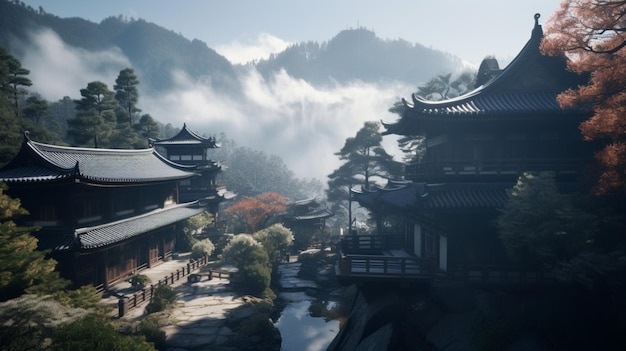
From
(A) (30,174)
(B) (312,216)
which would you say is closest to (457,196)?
(A) (30,174)

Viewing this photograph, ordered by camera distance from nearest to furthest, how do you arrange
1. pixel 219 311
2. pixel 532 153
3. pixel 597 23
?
pixel 597 23, pixel 532 153, pixel 219 311

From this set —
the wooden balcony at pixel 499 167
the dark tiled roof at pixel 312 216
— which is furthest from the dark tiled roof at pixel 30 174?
the dark tiled roof at pixel 312 216

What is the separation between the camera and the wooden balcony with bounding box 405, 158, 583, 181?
1625 centimetres

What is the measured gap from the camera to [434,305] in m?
15.4

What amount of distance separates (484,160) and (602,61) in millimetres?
5604

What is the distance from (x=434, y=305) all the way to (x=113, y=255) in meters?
21.6

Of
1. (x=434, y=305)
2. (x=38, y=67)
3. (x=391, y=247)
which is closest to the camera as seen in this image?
(x=434, y=305)

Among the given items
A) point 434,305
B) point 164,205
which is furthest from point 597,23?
point 164,205

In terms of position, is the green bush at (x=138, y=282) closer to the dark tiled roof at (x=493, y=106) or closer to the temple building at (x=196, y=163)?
the dark tiled roof at (x=493, y=106)

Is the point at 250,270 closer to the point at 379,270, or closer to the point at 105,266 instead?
the point at 105,266

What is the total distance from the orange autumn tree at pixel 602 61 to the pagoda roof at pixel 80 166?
21942 millimetres

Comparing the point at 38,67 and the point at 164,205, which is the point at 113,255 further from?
the point at 38,67

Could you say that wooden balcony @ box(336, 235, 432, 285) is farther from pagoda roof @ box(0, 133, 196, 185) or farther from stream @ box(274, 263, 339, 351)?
pagoda roof @ box(0, 133, 196, 185)

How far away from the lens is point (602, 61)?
12477mm
